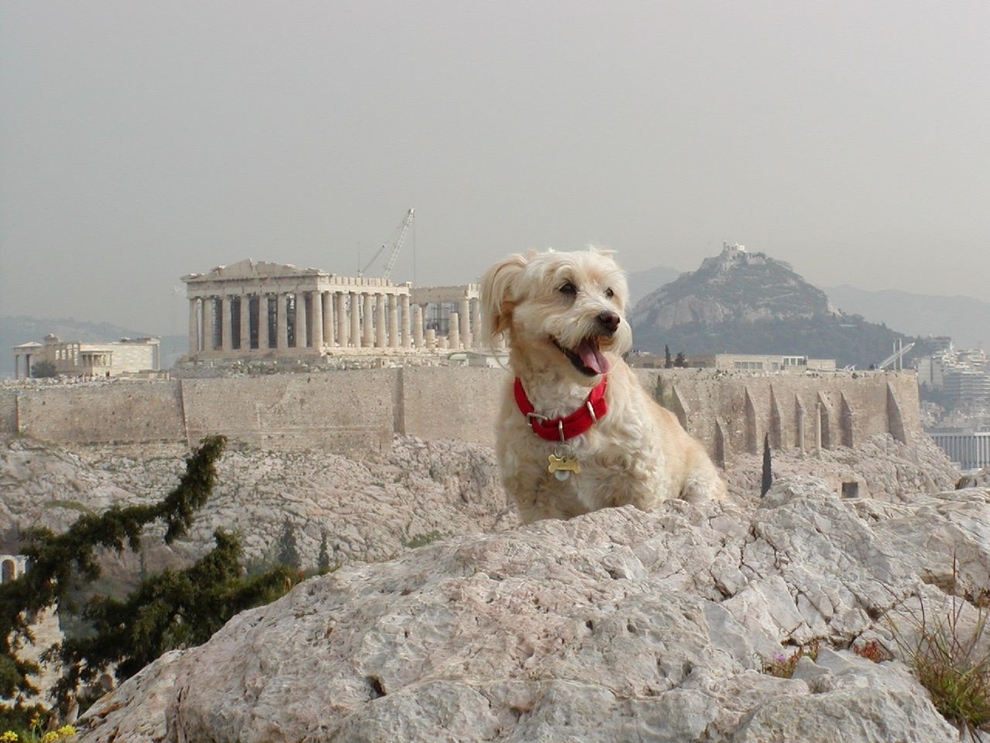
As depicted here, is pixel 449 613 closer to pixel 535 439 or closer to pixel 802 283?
pixel 535 439

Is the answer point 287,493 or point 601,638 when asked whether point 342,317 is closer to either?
point 287,493

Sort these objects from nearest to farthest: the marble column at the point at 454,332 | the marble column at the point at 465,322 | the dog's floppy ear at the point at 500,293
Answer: the dog's floppy ear at the point at 500,293
the marble column at the point at 454,332
the marble column at the point at 465,322

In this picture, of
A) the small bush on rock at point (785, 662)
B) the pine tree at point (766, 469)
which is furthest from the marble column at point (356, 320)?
the small bush on rock at point (785, 662)

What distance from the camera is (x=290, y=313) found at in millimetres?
46312

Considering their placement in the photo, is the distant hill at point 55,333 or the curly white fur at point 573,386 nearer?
the curly white fur at point 573,386

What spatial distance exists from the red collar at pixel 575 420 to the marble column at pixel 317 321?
40335 millimetres

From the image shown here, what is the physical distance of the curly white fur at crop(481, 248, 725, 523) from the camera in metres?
3.83

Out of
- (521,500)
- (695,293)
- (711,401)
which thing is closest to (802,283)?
(695,293)

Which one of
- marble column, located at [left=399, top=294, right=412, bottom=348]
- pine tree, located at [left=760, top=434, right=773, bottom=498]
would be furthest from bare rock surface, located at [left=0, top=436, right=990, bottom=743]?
marble column, located at [left=399, top=294, right=412, bottom=348]

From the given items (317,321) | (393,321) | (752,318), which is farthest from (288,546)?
(752,318)

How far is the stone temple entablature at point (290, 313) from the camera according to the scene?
45.1 m

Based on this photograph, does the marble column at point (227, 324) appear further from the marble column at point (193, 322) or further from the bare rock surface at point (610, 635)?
the bare rock surface at point (610, 635)

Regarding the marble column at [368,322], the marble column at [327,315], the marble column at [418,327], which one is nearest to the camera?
the marble column at [327,315]

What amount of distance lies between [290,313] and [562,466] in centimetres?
4299
